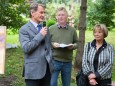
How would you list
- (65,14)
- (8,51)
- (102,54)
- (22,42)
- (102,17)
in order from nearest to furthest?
(22,42) < (102,54) < (65,14) < (8,51) < (102,17)

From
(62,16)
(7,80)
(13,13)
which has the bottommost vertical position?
(7,80)

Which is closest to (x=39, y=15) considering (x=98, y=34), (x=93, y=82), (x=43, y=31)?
(x=43, y=31)

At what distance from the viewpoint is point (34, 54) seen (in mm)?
4078

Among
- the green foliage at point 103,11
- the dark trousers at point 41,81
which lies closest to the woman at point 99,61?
the dark trousers at point 41,81

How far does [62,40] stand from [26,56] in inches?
52.6

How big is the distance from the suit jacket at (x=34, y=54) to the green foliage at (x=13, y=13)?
672 centimetres

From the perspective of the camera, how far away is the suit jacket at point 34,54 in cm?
405

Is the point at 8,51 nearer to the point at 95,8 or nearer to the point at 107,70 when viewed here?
the point at 107,70

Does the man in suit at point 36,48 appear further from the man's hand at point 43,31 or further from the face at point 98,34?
the face at point 98,34

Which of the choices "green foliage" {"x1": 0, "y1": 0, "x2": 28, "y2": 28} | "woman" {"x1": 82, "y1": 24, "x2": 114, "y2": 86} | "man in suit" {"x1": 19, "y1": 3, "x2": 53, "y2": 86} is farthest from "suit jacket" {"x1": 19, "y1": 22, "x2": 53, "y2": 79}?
"green foliage" {"x1": 0, "y1": 0, "x2": 28, "y2": 28}

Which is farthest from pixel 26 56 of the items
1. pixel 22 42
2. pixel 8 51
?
pixel 8 51

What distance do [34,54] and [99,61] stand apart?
40.1 inches

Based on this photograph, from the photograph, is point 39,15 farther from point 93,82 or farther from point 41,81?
point 93,82

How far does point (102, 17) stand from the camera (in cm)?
2219
